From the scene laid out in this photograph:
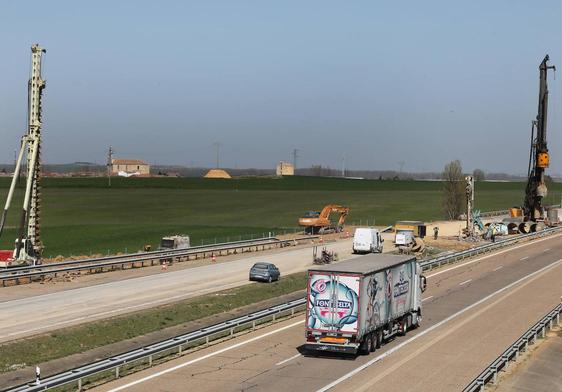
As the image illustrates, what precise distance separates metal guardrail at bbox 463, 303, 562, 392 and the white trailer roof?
5572 mm

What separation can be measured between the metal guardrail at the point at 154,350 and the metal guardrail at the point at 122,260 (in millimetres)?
19636

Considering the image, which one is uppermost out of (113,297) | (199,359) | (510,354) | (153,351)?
(510,354)

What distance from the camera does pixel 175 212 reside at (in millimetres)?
123875

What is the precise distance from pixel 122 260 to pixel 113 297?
42.0 ft

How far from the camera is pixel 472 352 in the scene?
1089 inches

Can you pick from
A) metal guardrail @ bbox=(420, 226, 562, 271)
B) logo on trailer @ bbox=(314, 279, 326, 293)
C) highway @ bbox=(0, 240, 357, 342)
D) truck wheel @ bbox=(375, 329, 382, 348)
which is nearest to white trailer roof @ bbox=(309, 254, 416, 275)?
logo on trailer @ bbox=(314, 279, 326, 293)

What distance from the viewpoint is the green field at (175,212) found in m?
82.2

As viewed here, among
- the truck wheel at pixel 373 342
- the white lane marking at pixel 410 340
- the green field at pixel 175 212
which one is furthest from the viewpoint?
the green field at pixel 175 212

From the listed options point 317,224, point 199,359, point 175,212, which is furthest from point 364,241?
point 175,212

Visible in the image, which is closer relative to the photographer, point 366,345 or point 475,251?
point 366,345

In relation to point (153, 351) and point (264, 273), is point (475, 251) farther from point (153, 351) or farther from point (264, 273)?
point (153, 351)

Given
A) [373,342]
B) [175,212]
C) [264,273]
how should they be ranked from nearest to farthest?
[373,342], [264,273], [175,212]

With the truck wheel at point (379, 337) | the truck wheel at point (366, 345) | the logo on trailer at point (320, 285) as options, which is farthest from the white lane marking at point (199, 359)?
the truck wheel at point (379, 337)

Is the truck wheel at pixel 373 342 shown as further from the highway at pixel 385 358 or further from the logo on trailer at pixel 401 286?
the logo on trailer at pixel 401 286
